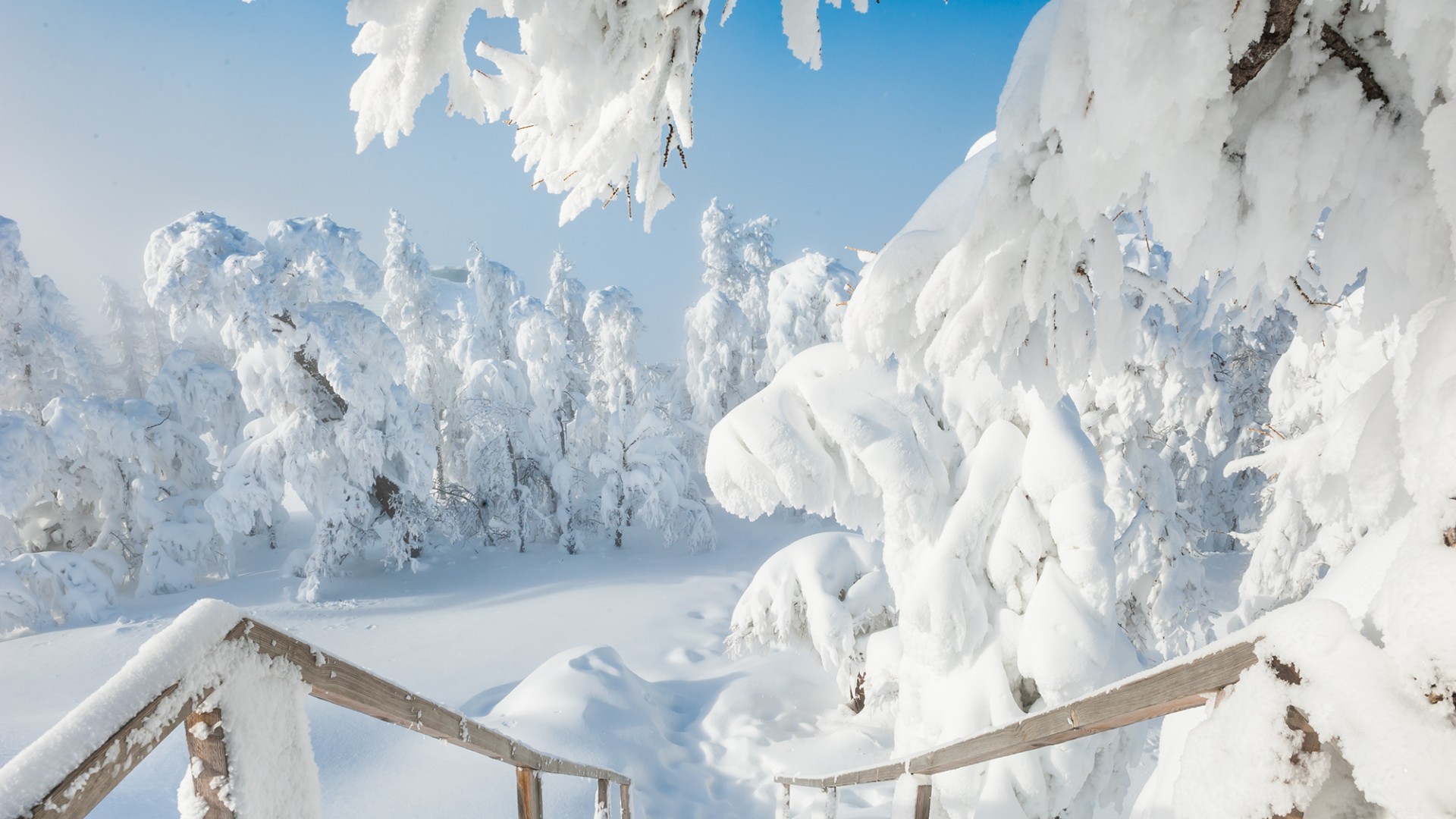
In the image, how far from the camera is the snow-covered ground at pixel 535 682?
6211 millimetres

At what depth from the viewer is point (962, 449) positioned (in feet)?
18.5

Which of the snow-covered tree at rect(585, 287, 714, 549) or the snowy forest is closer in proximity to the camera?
the snowy forest

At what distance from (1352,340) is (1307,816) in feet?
36.7

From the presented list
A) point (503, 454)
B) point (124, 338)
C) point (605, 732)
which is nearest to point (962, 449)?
point (605, 732)

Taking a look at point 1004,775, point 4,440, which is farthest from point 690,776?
point 4,440

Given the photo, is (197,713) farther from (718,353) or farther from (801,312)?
(718,353)

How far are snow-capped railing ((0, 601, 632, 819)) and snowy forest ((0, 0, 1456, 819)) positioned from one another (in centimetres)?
6

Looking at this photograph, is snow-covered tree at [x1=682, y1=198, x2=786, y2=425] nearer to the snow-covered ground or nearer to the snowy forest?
the snow-covered ground

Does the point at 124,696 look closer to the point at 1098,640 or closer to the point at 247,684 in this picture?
the point at 247,684

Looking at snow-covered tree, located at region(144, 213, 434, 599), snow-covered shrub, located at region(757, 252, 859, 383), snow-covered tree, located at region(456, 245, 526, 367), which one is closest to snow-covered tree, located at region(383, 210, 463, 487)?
snow-covered tree, located at region(456, 245, 526, 367)

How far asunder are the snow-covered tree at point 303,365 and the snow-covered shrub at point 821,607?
36.1 feet

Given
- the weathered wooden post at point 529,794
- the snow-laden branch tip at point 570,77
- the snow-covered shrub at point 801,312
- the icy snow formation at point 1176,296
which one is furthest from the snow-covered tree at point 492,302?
the snow-laden branch tip at point 570,77

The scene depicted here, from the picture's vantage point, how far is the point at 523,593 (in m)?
17.0

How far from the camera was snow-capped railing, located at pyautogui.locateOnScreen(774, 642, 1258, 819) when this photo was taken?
1115 mm
